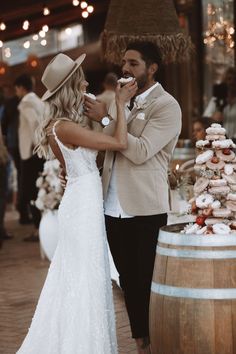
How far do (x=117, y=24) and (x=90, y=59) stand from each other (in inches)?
483

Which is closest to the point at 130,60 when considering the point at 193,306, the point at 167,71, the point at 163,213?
the point at 163,213

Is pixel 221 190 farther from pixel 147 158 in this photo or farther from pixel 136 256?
pixel 136 256

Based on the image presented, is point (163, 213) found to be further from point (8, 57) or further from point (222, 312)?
point (8, 57)

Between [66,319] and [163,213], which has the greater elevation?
[163,213]

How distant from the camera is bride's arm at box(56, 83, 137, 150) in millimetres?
4840

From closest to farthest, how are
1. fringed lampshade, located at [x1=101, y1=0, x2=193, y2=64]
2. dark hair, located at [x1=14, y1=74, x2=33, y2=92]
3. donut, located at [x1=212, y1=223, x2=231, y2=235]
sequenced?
donut, located at [x1=212, y1=223, x2=231, y2=235], fringed lampshade, located at [x1=101, y1=0, x2=193, y2=64], dark hair, located at [x1=14, y1=74, x2=33, y2=92]

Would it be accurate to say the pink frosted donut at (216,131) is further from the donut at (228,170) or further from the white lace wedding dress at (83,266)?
the white lace wedding dress at (83,266)

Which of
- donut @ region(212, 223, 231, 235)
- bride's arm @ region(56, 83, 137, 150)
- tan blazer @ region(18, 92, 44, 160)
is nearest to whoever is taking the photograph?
donut @ region(212, 223, 231, 235)

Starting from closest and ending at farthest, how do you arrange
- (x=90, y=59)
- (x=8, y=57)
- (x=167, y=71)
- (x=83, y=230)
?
1. (x=83, y=230)
2. (x=167, y=71)
3. (x=90, y=59)
4. (x=8, y=57)

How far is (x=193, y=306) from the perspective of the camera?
4.07 metres

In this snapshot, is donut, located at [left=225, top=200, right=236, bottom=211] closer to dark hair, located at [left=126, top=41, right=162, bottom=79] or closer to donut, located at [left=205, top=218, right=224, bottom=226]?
donut, located at [left=205, top=218, right=224, bottom=226]

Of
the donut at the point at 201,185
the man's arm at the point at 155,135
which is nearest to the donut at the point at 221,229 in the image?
the donut at the point at 201,185

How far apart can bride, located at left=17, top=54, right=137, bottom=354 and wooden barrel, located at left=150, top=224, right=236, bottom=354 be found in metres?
0.88

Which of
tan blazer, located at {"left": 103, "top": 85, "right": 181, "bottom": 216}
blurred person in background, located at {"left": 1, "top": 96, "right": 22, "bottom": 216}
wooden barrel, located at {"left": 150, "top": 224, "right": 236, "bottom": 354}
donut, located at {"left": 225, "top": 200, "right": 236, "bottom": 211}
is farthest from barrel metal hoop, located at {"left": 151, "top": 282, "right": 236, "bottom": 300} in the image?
blurred person in background, located at {"left": 1, "top": 96, "right": 22, "bottom": 216}
